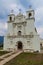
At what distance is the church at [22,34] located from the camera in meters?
25.8

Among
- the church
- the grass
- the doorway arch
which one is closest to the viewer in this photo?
the grass

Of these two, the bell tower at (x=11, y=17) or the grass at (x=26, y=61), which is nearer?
the grass at (x=26, y=61)

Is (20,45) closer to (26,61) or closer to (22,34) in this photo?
(22,34)

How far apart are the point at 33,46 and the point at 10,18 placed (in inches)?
297

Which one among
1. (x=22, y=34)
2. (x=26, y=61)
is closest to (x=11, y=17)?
(x=22, y=34)

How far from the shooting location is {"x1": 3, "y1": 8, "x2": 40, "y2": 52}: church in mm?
25812

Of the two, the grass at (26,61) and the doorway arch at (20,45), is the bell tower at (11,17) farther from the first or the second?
the grass at (26,61)

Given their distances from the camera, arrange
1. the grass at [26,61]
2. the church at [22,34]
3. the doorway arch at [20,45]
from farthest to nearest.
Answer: the doorway arch at [20,45] < the church at [22,34] < the grass at [26,61]

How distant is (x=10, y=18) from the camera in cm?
2830

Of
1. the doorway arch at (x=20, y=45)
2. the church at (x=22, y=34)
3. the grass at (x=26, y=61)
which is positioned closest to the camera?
the grass at (x=26, y=61)

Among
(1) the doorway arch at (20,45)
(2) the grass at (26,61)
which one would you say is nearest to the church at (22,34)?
(1) the doorway arch at (20,45)

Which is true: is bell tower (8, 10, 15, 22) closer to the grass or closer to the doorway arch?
the doorway arch

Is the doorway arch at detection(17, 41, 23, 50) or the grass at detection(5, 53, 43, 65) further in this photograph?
the doorway arch at detection(17, 41, 23, 50)

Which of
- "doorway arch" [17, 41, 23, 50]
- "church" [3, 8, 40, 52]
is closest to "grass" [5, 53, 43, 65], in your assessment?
"church" [3, 8, 40, 52]
